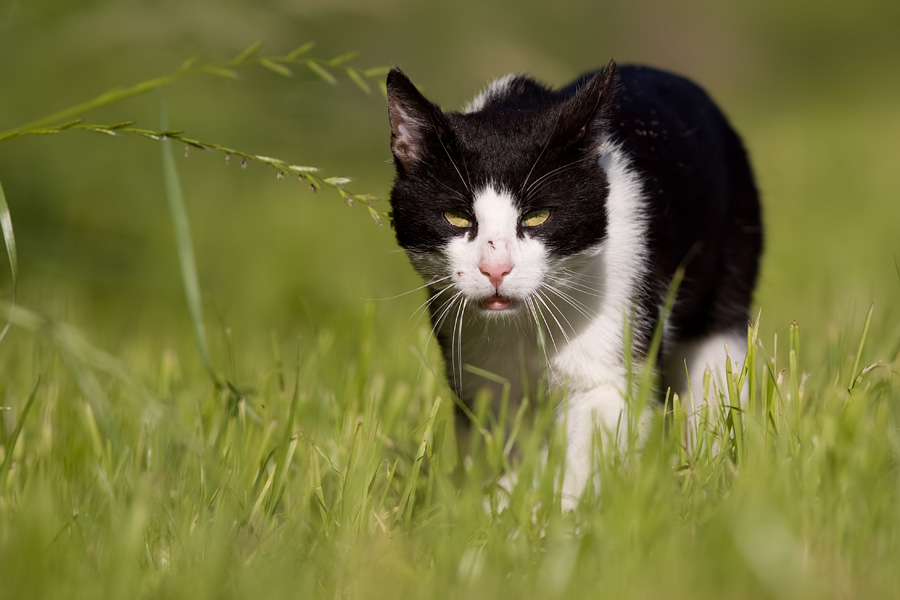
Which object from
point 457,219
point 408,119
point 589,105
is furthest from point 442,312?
point 589,105

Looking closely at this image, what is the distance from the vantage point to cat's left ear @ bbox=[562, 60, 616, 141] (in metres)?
2.54

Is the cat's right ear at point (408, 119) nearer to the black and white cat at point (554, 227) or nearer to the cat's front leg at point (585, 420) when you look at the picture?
the black and white cat at point (554, 227)

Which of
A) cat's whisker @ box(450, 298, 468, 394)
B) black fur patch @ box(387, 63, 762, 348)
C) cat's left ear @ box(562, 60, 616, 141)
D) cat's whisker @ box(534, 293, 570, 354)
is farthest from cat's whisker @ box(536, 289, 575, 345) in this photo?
cat's left ear @ box(562, 60, 616, 141)

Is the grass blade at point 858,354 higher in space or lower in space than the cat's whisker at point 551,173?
lower

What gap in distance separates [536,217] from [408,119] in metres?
0.42

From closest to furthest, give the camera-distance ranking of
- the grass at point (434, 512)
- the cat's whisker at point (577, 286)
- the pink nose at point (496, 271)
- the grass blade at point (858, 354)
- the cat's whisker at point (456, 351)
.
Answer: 1. the grass at point (434, 512)
2. the grass blade at point (858, 354)
3. the pink nose at point (496, 271)
4. the cat's whisker at point (577, 286)
5. the cat's whisker at point (456, 351)

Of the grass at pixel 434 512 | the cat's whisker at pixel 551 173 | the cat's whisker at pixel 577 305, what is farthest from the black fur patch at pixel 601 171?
the grass at pixel 434 512

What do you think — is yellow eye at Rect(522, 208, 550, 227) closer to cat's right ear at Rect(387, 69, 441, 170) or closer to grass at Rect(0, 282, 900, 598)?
cat's right ear at Rect(387, 69, 441, 170)

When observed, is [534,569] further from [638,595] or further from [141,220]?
[141,220]

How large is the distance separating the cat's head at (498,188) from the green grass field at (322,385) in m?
0.29

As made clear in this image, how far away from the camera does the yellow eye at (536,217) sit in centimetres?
258

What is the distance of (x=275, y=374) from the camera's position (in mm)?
2963

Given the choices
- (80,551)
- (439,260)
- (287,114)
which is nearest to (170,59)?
(287,114)

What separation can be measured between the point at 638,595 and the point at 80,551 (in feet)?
3.27
